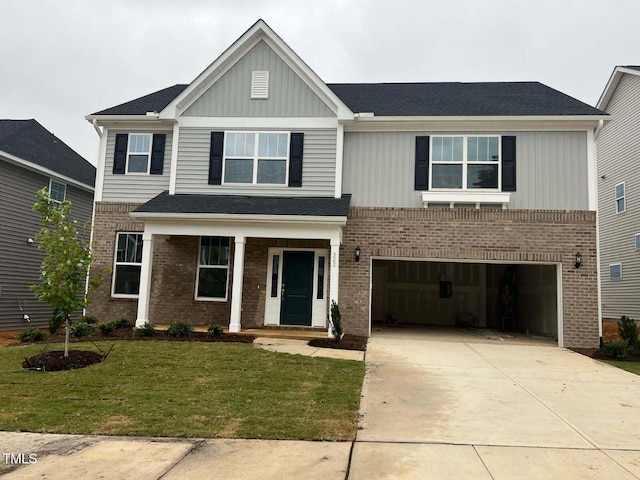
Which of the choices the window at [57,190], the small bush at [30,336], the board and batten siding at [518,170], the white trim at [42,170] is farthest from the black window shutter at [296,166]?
the window at [57,190]

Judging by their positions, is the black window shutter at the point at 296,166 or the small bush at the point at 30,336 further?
the black window shutter at the point at 296,166

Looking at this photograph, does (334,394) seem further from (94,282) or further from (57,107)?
(57,107)

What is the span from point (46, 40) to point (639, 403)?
30822 mm

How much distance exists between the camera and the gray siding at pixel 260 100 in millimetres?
13797

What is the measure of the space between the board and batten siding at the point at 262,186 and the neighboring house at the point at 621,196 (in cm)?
1133

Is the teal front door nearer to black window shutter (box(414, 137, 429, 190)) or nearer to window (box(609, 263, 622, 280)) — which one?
black window shutter (box(414, 137, 429, 190))

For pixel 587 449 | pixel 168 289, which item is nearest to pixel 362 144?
pixel 168 289

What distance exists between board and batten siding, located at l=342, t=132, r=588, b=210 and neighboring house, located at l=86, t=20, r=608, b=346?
38 millimetres

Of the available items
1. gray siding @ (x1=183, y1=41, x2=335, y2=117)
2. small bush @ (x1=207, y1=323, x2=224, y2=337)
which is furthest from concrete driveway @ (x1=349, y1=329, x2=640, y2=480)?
gray siding @ (x1=183, y1=41, x2=335, y2=117)

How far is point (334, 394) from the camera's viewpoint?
6953 mm

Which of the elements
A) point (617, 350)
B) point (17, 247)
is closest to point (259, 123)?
point (17, 247)

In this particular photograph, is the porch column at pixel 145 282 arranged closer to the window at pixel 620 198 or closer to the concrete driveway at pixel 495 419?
the concrete driveway at pixel 495 419

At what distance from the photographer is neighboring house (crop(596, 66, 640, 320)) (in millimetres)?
18562

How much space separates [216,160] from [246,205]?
6.31 ft
